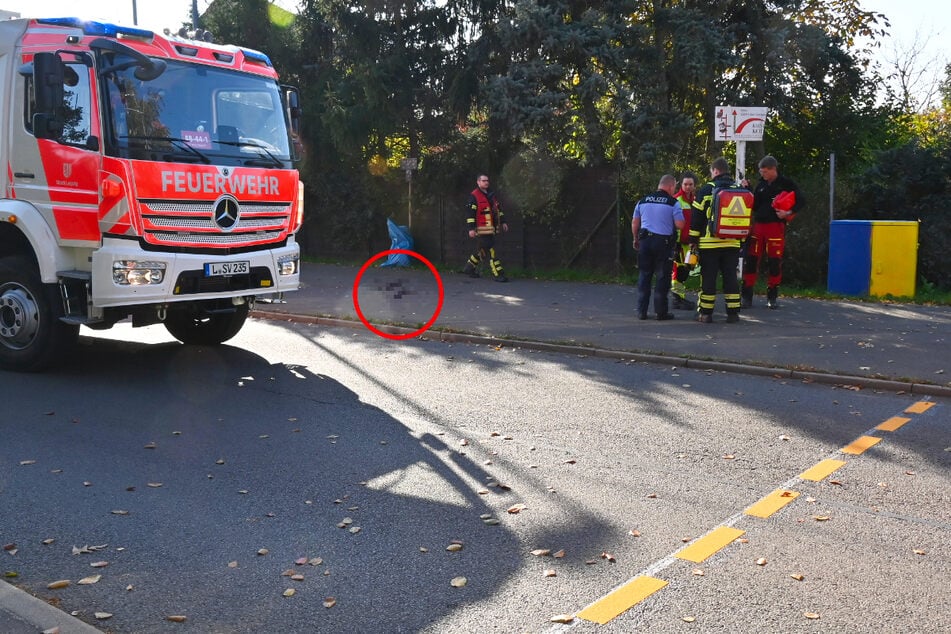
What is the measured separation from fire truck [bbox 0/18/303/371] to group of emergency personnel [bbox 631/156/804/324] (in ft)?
16.2

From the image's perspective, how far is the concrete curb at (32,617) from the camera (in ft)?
12.8

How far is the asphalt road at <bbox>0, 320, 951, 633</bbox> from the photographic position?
4.29 m

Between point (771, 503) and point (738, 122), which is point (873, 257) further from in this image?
point (771, 503)

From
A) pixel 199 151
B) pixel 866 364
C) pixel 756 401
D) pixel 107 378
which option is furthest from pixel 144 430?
pixel 866 364

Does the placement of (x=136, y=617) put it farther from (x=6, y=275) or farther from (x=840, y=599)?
Answer: (x=6, y=275)

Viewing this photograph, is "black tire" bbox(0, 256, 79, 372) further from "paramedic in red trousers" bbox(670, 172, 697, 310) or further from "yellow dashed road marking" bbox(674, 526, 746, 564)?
"paramedic in red trousers" bbox(670, 172, 697, 310)

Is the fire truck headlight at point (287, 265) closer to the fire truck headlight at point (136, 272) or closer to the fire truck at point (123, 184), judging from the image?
the fire truck at point (123, 184)

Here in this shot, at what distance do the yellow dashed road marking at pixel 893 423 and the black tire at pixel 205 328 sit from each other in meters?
7.02

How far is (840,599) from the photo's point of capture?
4.28 metres

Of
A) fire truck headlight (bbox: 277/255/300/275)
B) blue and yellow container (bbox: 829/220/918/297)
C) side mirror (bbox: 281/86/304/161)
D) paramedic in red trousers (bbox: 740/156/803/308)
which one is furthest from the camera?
blue and yellow container (bbox: 829/220/918/297)

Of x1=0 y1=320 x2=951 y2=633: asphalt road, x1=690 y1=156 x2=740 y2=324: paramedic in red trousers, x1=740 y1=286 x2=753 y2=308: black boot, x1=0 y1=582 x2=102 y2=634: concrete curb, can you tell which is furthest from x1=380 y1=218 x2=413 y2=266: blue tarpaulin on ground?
x1=0 y1=582 x2=102 y2=634: concrete curb

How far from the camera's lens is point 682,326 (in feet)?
39.6

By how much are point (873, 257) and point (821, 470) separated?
926 centimetres

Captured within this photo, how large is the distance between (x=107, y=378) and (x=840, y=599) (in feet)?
24.3
